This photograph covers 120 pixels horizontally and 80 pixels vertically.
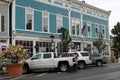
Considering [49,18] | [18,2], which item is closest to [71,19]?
[49,18]

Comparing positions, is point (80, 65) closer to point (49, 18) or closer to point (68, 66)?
point (68, 66)

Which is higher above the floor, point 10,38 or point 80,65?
point 10,38

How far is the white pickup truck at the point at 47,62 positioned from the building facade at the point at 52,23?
5253mm

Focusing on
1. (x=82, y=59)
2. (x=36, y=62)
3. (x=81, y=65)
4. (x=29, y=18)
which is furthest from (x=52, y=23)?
(x=36, y=62)

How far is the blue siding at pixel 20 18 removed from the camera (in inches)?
1284

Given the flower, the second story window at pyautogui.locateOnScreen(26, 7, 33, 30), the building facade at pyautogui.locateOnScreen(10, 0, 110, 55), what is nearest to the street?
the flower

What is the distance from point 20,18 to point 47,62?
7913 millimetres

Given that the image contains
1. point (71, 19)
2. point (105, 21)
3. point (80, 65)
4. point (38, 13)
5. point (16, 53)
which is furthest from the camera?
point (105, 21)

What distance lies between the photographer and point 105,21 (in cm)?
5425

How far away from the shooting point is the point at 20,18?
33125mm

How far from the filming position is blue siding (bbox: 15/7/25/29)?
107ft

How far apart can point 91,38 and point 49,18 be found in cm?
1252

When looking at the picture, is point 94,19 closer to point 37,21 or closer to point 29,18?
point 37,21

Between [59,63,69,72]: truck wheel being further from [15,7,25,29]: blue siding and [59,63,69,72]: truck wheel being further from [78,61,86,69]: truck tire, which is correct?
[15,7,25,29]: blue siding
